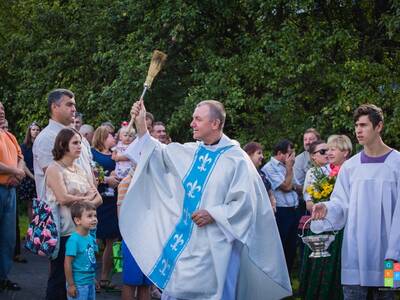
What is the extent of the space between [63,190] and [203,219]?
4.89ft

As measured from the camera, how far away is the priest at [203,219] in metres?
7.87

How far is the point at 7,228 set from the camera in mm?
10297

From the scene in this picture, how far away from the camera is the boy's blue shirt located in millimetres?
8250

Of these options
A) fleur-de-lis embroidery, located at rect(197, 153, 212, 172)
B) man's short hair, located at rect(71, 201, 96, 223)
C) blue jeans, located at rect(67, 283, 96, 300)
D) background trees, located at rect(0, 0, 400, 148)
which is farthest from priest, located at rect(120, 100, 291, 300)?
background trees, located at rect(0, 0, 400, 148)

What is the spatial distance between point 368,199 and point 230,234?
1.24 m

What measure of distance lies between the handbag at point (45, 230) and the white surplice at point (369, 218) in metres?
2.43

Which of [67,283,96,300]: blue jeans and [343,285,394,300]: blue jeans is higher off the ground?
[343,285,394,300]: blue jeans

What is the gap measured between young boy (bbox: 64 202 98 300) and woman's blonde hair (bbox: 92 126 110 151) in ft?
11.8

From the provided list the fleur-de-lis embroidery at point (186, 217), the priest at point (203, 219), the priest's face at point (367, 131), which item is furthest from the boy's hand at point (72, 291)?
the priest's face at point (367, 131)

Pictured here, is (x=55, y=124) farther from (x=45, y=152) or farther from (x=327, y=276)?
(x=327, y=276)

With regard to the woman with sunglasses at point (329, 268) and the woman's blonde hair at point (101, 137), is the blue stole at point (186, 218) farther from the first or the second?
the woman's blonde hair at point (101, 137)

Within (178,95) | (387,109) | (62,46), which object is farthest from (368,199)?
(62,46)

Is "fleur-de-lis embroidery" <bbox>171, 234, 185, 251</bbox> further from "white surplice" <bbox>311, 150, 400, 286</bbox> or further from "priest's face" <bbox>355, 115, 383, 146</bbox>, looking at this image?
"priest's face" <bbox>355, 115, 383, 146</bbox>

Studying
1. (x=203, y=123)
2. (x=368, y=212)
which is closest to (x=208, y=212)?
(x=203, y=123)
